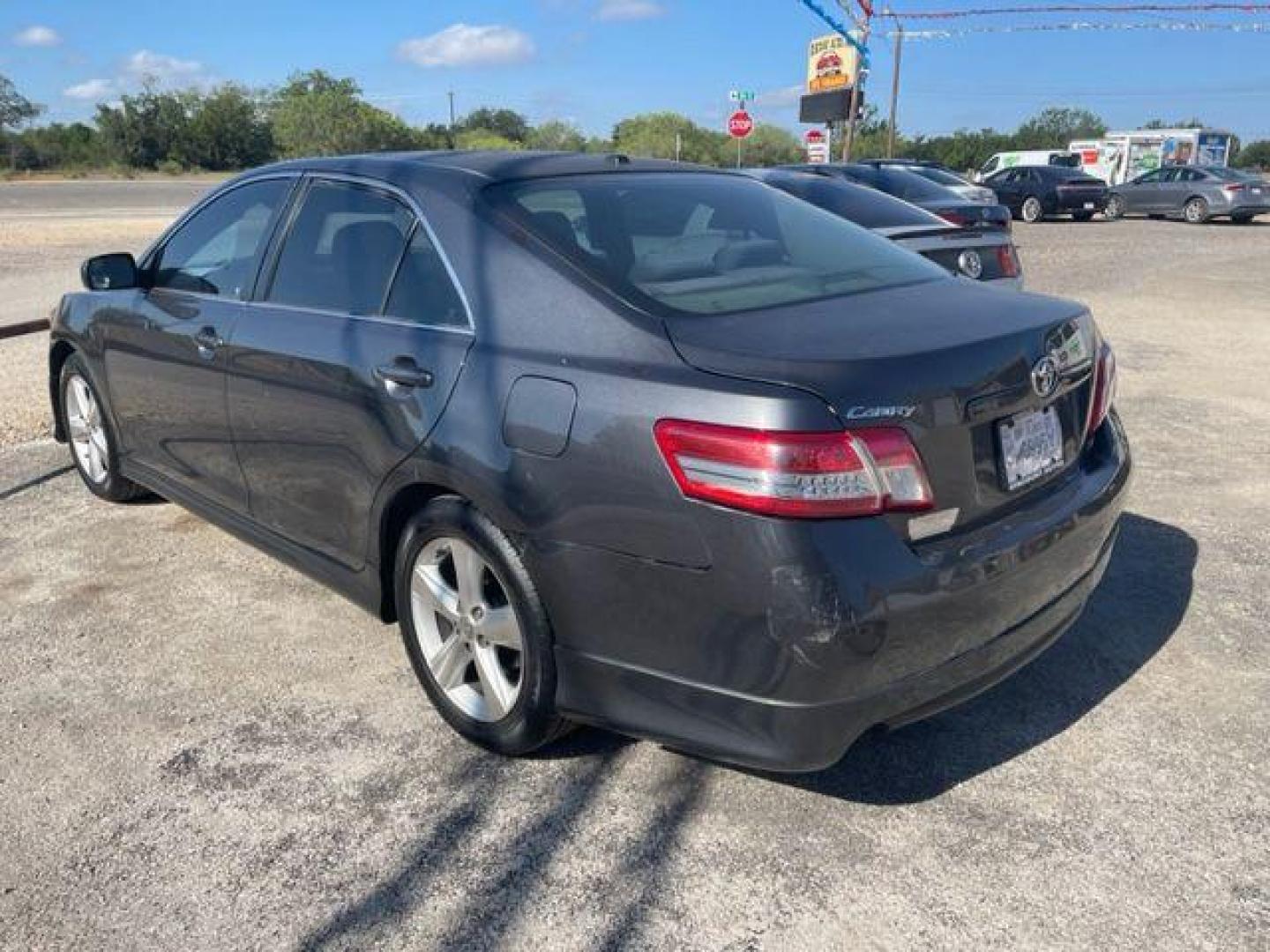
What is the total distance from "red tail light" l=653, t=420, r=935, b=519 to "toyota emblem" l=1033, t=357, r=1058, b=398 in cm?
51

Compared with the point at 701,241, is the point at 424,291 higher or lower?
lower

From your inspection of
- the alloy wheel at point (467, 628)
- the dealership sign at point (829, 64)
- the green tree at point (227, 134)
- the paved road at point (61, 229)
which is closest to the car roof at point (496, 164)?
the alloy wheel at point (467, 628)

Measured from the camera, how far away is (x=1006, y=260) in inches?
284

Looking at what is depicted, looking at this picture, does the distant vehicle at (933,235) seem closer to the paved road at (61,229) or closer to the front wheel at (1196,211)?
the paved road at (61,229)

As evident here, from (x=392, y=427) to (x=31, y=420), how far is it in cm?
519

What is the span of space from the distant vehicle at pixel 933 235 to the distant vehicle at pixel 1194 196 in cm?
2248

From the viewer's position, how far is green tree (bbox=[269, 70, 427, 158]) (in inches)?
2581

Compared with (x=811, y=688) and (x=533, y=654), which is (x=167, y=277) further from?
(x=811, y=688)

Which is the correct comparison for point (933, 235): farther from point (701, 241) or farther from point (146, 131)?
point (146, 131)

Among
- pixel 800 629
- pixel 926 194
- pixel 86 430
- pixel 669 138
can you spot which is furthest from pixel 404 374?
pixel 669 138

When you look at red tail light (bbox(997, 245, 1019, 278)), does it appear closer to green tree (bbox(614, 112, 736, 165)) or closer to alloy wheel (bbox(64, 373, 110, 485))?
alloy wheel (bbox(64, 373, 110, 485))

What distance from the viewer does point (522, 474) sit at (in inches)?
104

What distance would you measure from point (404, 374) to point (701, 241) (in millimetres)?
985

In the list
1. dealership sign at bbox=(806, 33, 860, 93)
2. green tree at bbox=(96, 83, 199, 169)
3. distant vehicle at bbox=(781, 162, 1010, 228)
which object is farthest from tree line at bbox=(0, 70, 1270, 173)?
distant vehicle at bbox=(781, 162, 1010, 228)
